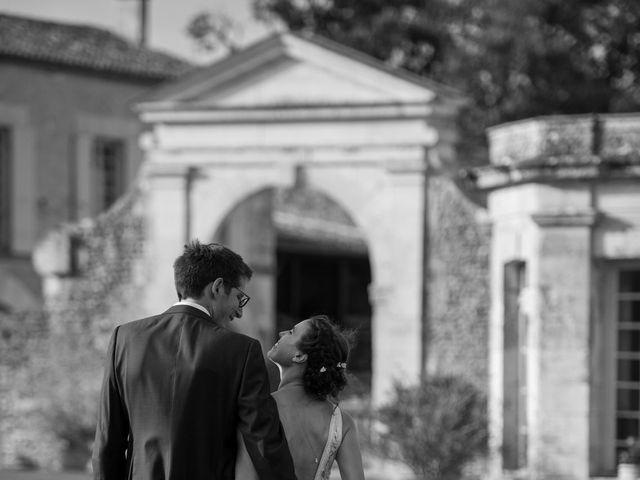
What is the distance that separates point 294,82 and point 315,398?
1176cm

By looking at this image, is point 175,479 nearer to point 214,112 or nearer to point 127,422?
point 127,422

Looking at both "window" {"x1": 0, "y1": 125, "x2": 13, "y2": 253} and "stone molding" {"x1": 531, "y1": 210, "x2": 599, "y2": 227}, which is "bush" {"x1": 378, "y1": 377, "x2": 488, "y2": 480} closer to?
"stone molding" {"x1": 531, "y1": 210, "x2": 599, "y2": 227}

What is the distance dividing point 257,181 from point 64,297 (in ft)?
9.10

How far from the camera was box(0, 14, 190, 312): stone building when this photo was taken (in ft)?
78.0

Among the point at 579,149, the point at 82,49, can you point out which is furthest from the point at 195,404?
the point at 82,49

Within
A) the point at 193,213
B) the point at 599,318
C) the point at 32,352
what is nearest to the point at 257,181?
the point at 193,213

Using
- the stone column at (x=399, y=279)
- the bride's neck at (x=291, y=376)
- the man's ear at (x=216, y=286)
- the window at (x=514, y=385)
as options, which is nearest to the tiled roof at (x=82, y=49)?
the stone column at (x=399, y=279)

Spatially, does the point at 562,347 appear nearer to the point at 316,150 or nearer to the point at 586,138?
the point at 586,138

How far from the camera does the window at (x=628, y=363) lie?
46.3 ft

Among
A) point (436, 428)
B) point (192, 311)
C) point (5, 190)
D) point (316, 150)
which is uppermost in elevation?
point (316, 150)

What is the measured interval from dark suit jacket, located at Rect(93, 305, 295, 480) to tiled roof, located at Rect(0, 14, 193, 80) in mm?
18962

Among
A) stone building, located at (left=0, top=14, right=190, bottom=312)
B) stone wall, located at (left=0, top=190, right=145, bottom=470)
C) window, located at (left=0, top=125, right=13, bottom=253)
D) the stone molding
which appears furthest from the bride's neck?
window, located at (left=0, top=125, right=13, bottom=253)

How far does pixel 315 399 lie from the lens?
219 inches

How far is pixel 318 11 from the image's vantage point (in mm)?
28766
